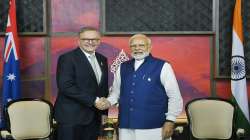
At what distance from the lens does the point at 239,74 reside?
4293 mm

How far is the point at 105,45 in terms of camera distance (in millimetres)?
4539

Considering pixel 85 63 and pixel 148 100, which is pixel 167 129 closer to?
pixel 148 100

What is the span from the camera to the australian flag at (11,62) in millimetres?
4359

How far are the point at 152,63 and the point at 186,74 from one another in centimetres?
150

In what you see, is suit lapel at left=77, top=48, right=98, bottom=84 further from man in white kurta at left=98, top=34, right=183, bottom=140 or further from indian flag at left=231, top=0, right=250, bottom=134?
indian flag at left=231, top=0, right=250, bottom=134

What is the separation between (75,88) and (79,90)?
0.04 meters

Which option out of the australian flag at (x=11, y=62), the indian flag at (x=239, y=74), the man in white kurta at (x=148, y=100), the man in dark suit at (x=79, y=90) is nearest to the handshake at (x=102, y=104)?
the man in dark suit at (x=79, y=90)

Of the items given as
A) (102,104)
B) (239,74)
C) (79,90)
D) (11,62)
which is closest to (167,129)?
(102,104)

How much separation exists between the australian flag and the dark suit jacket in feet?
4.09

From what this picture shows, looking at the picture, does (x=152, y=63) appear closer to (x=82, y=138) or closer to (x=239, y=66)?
(x=82, y=138)

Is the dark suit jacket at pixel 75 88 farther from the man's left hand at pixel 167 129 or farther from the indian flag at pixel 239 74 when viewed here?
the indian flag at pixel 239 74

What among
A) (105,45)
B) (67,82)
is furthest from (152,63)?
(105,45)

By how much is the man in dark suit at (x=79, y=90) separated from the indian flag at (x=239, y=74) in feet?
5.52

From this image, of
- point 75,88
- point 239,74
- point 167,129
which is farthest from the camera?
point 239,74
